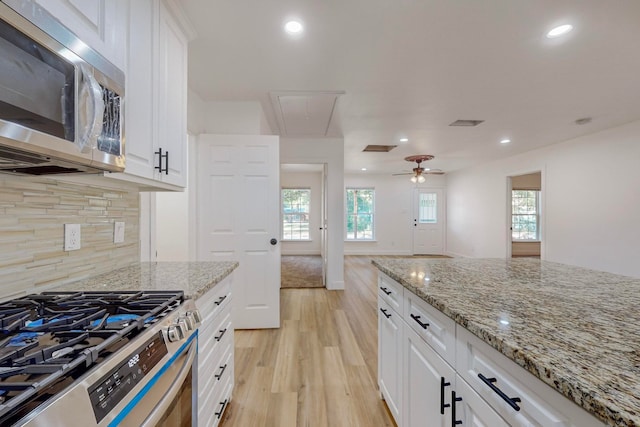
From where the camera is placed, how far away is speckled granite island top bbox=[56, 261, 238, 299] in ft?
4.11

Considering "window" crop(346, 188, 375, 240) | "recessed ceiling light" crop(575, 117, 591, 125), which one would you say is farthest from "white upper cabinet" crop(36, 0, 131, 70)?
"window" crop(346, 188, 375, 240)

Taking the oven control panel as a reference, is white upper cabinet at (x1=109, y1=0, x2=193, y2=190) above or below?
above

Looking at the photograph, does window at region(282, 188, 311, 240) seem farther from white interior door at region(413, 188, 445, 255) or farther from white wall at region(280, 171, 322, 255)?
white interior door at region(413, 188, 445, 255)

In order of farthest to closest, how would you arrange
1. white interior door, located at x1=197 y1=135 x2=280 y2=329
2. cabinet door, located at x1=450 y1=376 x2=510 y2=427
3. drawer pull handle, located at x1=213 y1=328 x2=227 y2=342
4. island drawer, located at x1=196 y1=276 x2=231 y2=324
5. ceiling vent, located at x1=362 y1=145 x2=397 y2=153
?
1. ceiling vent, located at x1=362 y1=145 x2=397 y2=153
2. white interior door, located at x1=197 y1=135 x2=280 y2=329
3. drawer pull handle, located at x1=213 y1=328 x2=227 y2=342
4. island drawer, located at x1=196 y1=276 x2=231 y2=324
5. cabinet door, located at x1=450 y1=376 x2=510 y2=427

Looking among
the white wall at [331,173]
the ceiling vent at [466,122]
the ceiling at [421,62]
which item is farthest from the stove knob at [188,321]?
the ceiling vent at [466,122]

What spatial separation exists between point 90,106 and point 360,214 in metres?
8.05

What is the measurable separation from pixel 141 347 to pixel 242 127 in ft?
9.31

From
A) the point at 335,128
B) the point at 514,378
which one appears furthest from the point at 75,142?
the point at 335,128

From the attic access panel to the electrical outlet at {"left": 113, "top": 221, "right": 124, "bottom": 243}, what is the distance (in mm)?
2000

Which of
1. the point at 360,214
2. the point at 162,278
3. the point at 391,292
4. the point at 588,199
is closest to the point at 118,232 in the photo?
the point at 162,278

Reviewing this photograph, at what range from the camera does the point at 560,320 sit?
0.86m

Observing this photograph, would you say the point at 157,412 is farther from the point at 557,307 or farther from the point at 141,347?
the point at 557,307

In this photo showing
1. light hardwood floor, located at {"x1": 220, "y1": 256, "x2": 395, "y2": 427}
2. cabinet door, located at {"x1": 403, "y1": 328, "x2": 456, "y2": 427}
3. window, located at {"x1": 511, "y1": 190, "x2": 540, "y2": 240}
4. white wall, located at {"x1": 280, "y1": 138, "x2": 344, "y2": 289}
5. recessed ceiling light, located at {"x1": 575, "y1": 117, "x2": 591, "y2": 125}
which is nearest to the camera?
cabinet door, located at {"x1": 403, "y1": 328, "x2": 456, "y2": 427}

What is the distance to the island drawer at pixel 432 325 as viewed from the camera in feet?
3.32
